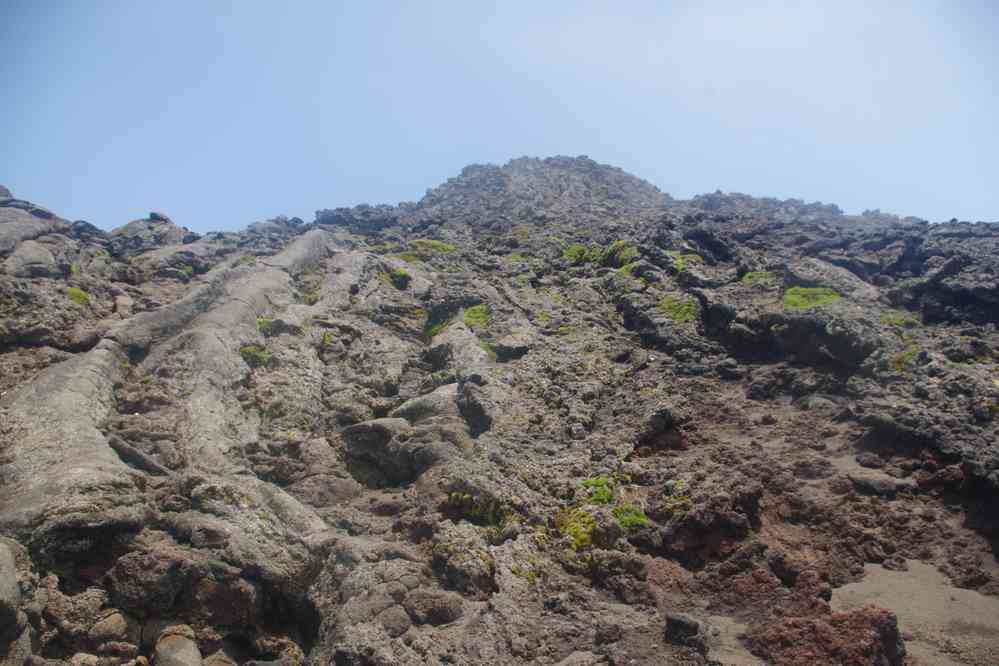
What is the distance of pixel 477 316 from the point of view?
67.7 feet

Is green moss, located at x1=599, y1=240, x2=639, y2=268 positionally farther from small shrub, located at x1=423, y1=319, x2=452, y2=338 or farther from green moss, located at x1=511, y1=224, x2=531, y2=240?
small shrub, located at x1=423, y1=319, x2=452, y2=338

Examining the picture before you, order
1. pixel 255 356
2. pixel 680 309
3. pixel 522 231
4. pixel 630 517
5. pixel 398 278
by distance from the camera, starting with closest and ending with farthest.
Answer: pixel 630 517
pixel 255 356
pixel 680 309
pixel 398 278
pixel 522 231

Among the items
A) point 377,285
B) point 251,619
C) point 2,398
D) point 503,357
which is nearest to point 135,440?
point 2,398

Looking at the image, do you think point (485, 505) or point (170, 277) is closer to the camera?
point (485, 505)

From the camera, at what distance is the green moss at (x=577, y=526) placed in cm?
1123

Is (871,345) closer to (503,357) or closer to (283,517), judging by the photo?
(503,357)

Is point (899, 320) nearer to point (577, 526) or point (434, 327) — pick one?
point (577, 526)

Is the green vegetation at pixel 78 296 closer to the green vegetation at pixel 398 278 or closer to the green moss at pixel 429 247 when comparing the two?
the green vegetation at pixel 398 278

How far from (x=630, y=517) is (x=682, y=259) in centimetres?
1454

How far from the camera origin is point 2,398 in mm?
11547

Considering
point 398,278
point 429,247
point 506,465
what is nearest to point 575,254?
point 429,247

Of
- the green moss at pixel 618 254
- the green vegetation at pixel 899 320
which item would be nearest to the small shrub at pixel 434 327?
the green moss at pixel 618 254

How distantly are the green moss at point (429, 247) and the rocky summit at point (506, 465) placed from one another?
7283 millimetres

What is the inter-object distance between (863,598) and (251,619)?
30.2 feet
